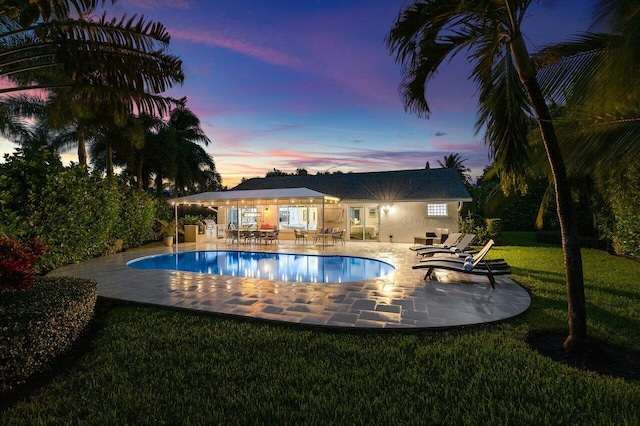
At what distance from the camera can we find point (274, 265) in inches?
498

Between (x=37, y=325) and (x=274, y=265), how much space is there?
9056mm

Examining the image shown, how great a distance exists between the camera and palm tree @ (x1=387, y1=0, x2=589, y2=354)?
3521 millimetres

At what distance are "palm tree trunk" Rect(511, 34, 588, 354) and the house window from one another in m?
15.2

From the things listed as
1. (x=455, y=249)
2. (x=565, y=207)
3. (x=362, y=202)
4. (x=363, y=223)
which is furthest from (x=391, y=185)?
(x=565, y=207)

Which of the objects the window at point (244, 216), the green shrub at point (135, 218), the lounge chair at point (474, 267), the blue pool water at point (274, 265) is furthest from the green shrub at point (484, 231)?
the green shrub at point (135, 218)

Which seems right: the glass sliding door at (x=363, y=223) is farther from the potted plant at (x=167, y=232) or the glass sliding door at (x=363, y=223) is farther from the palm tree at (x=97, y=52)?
the palm tree at (x=97, y=52)

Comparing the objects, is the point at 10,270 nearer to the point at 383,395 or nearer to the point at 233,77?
the point at 383,395

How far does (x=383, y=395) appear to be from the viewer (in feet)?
10.3

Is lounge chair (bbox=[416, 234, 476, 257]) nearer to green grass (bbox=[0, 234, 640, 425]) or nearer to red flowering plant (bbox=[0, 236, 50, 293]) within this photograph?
green grass (bbox=[0, 234, 640, 425])

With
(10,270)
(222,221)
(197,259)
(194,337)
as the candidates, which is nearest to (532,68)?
(194,337)

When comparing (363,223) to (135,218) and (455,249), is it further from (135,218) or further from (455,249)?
(135,218)

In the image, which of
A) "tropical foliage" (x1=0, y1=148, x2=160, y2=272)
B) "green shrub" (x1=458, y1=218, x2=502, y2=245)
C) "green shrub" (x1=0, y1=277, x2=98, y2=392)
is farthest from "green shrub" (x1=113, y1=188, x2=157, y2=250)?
"green shrub" (x1=458, y1=218, x2=502, y2=245)

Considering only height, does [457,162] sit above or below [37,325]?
above

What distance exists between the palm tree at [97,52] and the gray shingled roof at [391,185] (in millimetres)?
15674
